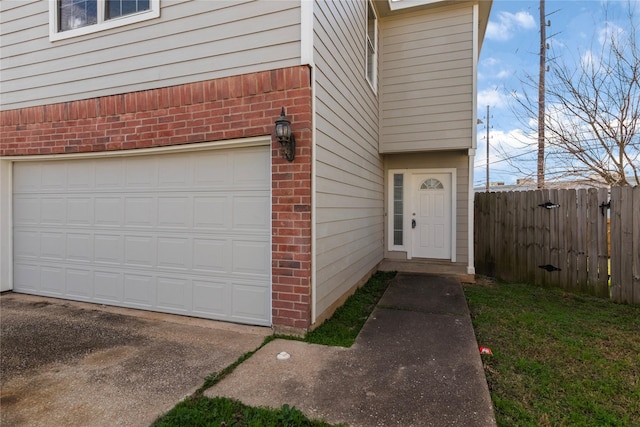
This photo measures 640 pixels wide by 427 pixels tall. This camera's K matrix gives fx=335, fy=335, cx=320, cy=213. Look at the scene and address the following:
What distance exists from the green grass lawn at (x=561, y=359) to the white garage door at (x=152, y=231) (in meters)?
2.40

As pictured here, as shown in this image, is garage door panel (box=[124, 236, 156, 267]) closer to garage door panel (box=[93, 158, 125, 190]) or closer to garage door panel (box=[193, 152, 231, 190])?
garage door panel (box=[93, 158, 125, 190])

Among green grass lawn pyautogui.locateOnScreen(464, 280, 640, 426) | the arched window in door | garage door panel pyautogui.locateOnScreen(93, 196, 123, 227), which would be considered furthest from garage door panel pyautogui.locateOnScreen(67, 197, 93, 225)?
the arched window in door

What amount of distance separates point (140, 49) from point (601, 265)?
7.02 m

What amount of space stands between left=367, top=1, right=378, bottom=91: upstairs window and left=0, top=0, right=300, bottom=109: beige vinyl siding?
3214 millimetres

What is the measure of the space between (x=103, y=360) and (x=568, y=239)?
6.45 meters

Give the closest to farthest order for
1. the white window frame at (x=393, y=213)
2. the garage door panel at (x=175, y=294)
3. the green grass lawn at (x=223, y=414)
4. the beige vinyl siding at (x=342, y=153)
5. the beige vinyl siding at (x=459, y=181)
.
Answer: the green grass lawn at (x=223, y=414)
the beige vinyl siding at (x=342, y=153)
the garage door panel at (x=175, y=294)
the beige vinyl siding at (x=459, y=181)
the white window frame at (x=393, y=213)

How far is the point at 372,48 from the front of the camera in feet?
21.6

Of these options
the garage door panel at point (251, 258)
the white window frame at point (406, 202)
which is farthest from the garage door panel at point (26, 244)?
the white window frame at point (406, 202)

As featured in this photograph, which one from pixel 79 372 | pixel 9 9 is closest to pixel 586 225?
pixel 79 372

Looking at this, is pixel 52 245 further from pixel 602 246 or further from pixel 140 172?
pixel 602 246

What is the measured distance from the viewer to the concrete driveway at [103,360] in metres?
2.23

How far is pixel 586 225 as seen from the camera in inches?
203

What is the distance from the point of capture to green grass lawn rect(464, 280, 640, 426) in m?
2.26

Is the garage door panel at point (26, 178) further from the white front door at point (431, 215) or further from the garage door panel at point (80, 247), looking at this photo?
the white front door at point (431, 215)
